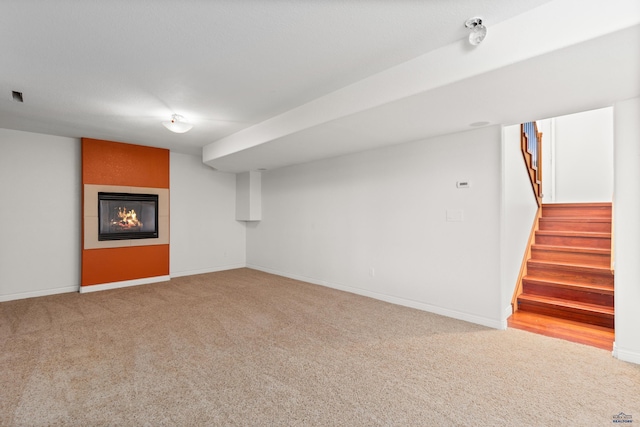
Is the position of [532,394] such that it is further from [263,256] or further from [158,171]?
[158,171]

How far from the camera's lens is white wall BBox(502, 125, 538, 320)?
11.2ft

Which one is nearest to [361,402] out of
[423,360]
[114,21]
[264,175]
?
[423,360]

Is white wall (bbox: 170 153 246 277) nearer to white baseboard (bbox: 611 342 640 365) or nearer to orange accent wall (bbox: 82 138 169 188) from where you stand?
orange accent wall (bbox: 82 138 169 188)

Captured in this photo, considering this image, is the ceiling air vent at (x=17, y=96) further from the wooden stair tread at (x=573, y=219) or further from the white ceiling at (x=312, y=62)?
the wooden stair tread at (x=573, y=219)

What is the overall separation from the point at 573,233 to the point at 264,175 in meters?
5.50

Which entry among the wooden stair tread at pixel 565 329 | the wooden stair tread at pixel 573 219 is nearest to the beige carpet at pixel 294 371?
the wooden stair tread at pixel 565 329

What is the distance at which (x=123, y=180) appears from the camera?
5.34 metres

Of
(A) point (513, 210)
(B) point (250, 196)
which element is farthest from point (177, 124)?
(A) point (513, 210)

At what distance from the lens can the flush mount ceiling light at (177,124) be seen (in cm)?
370

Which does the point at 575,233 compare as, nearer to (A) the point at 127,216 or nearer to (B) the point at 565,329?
(B) the point at 565,329

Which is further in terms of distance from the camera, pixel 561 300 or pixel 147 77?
pixel 561 300

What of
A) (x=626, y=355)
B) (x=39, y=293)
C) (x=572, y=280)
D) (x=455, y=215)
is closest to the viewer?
(x=626, y=355)

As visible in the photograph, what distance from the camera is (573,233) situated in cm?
437

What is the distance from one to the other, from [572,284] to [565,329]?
0.81 metres
